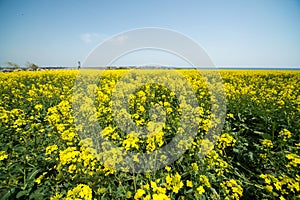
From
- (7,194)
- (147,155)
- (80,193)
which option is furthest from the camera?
(147,155)

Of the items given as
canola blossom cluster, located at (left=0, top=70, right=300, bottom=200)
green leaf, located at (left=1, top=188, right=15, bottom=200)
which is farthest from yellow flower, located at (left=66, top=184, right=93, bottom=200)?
green leaf, located at (left=1, top=188, right=15, bottom=200)

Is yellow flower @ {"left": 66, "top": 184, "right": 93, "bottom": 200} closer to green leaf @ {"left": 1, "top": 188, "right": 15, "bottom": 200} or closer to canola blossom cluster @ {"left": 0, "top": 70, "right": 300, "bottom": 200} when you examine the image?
canola blossom cluster @ {"left": 0, "top": 70, "right": 300, "bottom": 200}

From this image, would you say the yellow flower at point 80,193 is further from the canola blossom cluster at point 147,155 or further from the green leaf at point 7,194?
the green leaf at point 7,194

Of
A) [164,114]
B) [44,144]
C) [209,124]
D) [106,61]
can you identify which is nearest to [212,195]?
[209,124]

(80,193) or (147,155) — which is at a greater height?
(80,193)

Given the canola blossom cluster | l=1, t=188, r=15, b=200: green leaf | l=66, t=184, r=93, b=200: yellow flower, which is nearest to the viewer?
l=66, t=184, r=93, b=200: yellow flower

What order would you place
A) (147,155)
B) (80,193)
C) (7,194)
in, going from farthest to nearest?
1. (147,155)
2. (7,194)
3. (80,193)

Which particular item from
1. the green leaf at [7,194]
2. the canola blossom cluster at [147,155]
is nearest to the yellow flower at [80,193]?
the canola blossom cluster at [147,155]

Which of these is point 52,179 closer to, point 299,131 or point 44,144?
point 44,144

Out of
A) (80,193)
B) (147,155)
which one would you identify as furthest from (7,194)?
(147,155)

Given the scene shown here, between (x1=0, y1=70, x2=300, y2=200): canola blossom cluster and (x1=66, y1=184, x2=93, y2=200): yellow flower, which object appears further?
(x1=0, y1=70, x2=300, y2=200): canola blossom cluster

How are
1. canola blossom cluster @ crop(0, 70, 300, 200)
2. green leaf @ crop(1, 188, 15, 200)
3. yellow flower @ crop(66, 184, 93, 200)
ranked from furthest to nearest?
green leaf @ crop(1, 188, 15, 200), canola blossom cluster @ crop(0, 70, 300, 200), yellow flower @ crop(66, 184, 93, 200)

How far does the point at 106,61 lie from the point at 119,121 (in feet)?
4.13

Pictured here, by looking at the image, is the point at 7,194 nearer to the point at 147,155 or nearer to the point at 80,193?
the point at 80,193
